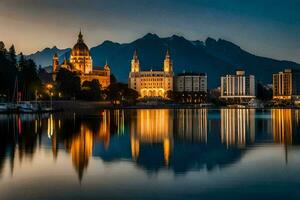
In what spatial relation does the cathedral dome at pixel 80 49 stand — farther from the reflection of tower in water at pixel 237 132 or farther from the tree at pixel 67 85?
the reflection of tower in water at pixel 237 132

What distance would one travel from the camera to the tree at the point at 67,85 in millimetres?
104562

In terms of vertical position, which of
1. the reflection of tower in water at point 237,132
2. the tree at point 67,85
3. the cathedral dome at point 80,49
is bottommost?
the reflection of tower in water at point 237,132

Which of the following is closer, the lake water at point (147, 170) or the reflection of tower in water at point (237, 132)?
the lake water at point (147, 170)

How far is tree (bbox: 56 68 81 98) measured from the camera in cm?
10456

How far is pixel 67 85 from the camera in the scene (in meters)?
106

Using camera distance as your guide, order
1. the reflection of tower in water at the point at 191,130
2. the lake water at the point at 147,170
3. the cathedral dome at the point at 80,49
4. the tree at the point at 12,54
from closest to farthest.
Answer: the lake water at the point at 147,170 < the reflection of tower in water at the point at 191,130 < the tree at the point at 12,54 < the cathedral dome at the point at 80,49

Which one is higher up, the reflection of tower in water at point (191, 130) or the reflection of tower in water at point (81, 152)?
the reflection of tower in water at point (191, 130)

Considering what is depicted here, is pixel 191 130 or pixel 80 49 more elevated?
pixel 80 49

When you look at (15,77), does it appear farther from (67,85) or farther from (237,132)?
(237,132)

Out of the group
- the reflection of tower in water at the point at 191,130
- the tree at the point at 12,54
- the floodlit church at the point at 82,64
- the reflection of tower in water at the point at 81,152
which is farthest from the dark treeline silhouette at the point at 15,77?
the floodlit church at the point at 82,64

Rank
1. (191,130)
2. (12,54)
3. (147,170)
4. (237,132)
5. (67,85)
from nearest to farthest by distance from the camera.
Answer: (147,170) → (237,132) → (191,130) → (12,54) → (67,85)

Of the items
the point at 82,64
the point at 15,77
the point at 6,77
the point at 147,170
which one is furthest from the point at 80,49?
the point at 147,170

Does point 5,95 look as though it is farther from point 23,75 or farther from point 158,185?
point 158,185

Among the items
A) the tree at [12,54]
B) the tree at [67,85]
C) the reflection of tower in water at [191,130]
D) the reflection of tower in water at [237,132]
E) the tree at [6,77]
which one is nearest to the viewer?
the reflection of tower in water at [237,132]
